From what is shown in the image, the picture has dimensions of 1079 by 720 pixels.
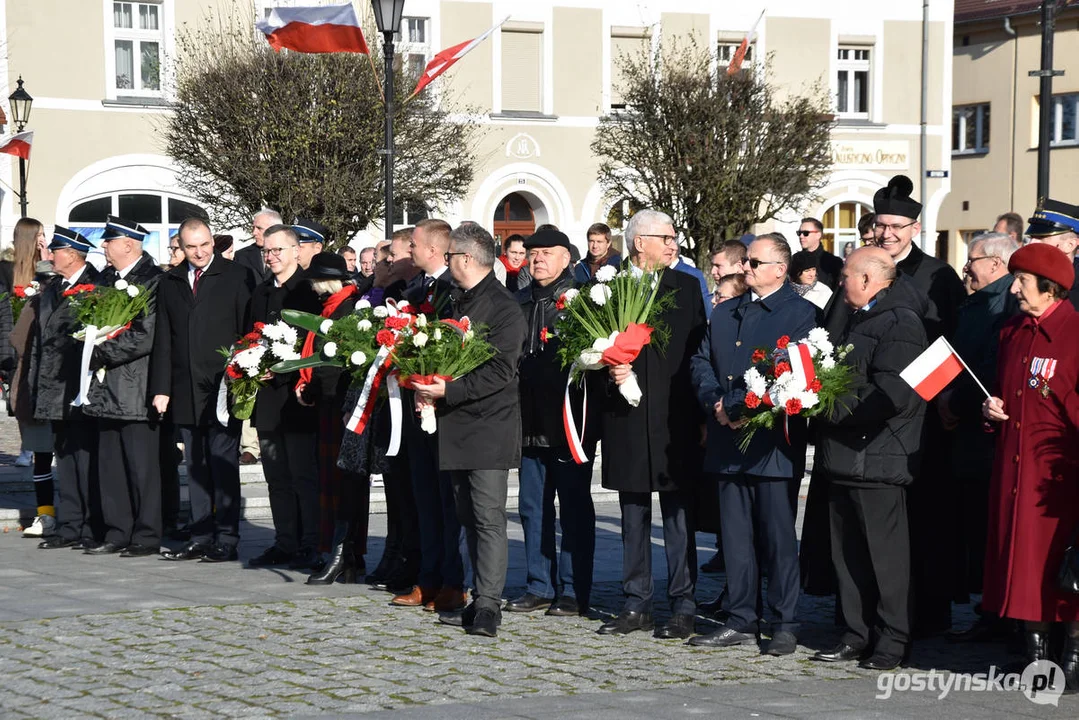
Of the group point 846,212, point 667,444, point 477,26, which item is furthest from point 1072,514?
point 846,212

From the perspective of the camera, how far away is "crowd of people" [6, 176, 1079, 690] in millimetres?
7262

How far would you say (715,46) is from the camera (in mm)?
34344

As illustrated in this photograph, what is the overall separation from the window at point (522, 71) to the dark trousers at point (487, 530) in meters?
25.0

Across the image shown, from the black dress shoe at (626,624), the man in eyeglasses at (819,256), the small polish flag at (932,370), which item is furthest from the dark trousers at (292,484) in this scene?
the small polish flag at (932,370)

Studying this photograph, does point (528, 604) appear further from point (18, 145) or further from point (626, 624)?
point (18, 145)

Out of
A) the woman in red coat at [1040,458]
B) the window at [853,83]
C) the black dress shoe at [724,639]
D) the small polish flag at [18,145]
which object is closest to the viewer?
the woman in red coat at [1040,458]

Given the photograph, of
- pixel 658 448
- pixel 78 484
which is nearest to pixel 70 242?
pixel 78 484

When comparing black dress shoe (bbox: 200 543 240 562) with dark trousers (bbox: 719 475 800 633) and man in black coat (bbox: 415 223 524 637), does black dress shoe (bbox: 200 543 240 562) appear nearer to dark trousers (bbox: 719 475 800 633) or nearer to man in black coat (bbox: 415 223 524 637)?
man in black coat (bbox: 415 223 524 637)

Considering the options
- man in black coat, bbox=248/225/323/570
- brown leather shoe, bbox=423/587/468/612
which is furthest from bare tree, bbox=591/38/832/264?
brown leather shoe, bbox=423/587/468/612

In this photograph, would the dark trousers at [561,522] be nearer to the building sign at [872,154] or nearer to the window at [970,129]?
the building sign at [872,154]

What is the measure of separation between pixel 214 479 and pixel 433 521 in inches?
93.4

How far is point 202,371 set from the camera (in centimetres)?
1092

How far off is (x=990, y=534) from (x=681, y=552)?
1.80 meters

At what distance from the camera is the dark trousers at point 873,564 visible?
7648mm
